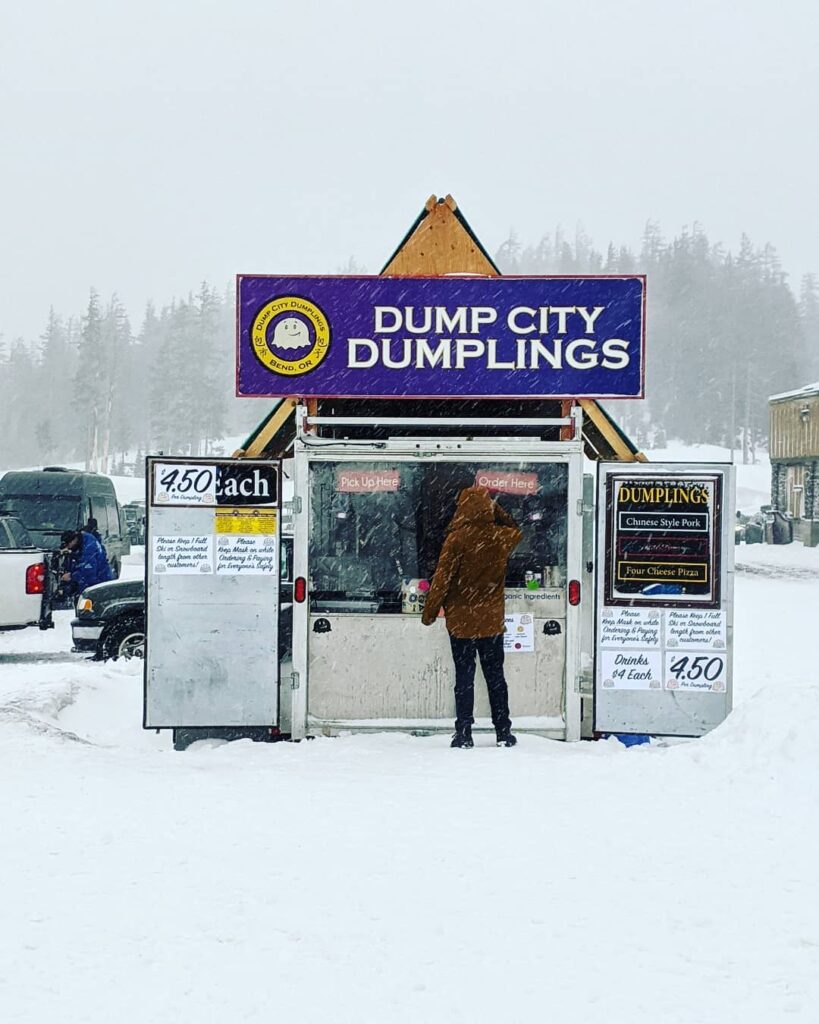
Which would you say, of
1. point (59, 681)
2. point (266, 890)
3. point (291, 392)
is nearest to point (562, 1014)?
point (266, 890)

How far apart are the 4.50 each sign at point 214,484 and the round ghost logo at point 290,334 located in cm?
90

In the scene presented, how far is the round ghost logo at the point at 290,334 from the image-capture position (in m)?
8.09

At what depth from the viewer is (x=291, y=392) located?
8.05 metres

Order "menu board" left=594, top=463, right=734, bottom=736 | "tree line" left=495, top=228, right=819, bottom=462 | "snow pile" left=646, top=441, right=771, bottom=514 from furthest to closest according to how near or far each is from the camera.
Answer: "tree line" left=495, top=228, right=819, bottom=462
"snow pile" left=646, top=441, right=771, bottom=514
"menu board" left=594, top=463, right=734, bottom=736

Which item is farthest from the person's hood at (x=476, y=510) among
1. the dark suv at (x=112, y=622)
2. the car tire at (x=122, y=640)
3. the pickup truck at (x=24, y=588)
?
the pickup truck at (x=24, y=588)

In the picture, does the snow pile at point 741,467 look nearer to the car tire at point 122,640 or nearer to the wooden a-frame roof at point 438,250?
the car tire at point 122,640

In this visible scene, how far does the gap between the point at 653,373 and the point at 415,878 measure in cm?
10576

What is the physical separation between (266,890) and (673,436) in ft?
333

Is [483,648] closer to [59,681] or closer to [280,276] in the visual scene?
[280,276]

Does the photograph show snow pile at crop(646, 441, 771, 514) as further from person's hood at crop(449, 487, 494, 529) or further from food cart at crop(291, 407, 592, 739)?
person's hood at crop(449, 487, 494, 529)

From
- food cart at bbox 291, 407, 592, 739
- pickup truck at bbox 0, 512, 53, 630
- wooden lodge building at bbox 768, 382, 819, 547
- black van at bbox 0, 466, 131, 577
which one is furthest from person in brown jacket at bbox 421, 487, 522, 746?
wooden lodge building at bbox 768, 382, 819, 547

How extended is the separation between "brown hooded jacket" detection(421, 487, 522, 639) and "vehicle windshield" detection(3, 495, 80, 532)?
1352 cm

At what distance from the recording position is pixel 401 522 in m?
8.55

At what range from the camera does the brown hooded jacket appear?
7.59m
